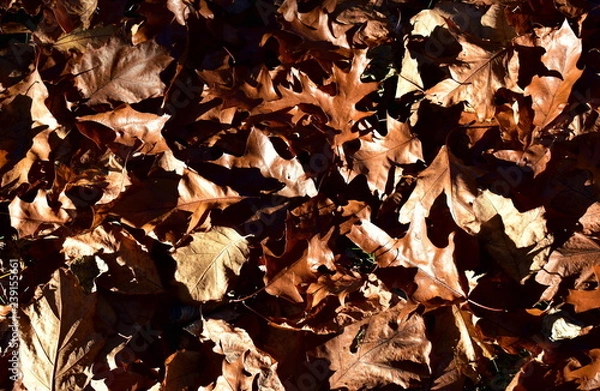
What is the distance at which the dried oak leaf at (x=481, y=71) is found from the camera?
5.69 feet

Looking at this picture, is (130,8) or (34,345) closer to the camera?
(34,345)

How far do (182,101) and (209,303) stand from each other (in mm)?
608

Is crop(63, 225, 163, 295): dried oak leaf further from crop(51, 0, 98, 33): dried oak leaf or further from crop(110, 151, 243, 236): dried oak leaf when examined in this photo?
crop(51, 0, 98, 33): dried oak leaf

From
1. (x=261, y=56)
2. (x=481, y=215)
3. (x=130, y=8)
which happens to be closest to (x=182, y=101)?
(x=261, y=56)

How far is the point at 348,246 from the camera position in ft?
6.22

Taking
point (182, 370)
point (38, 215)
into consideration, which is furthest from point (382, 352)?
point (38, 215)

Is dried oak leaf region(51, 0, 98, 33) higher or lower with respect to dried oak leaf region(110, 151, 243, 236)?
higher

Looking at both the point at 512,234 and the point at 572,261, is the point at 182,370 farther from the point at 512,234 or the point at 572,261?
the point at 572,261

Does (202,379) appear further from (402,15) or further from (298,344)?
(402,15)

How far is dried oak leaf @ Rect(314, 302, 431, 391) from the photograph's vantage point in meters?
1.72

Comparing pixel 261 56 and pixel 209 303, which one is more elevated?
pixel 261 56

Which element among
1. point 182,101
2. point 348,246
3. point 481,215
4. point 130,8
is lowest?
point 348,246

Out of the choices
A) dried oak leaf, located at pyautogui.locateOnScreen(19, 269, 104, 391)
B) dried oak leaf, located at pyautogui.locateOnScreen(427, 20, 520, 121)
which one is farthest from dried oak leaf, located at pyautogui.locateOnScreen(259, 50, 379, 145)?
dried oak leaf, located at pyautogui.locateOnScreen(19, 269, 104, 391)

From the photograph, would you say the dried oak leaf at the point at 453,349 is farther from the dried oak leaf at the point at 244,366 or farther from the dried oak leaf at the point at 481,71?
the dried oak leaf at the point at 481,71
